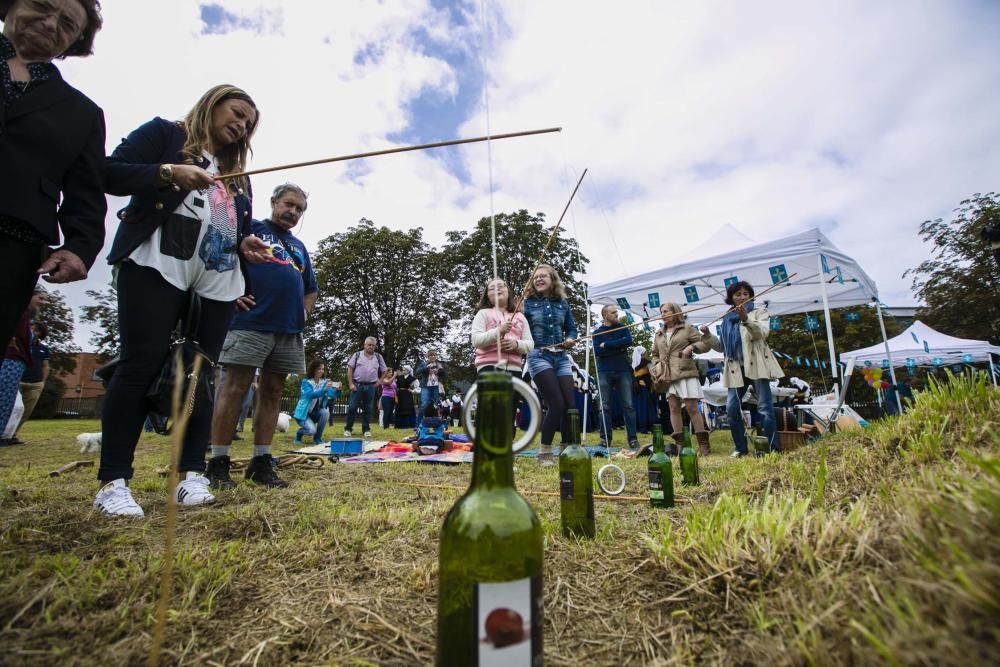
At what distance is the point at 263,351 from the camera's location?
3.05 metres

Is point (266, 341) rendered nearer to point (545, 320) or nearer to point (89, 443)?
point (545, 320)

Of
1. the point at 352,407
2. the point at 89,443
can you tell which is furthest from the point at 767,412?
the point at 89,443

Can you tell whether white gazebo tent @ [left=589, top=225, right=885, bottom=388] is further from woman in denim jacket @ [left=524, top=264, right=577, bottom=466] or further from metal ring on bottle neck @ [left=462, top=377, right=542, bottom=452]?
metal ring on bottle neck @ [left=462, top=377, right=542, bottom=452]

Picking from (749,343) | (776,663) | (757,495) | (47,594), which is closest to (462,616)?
(776,663)

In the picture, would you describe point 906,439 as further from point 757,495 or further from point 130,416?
point 130,416

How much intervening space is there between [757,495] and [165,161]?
127 inches

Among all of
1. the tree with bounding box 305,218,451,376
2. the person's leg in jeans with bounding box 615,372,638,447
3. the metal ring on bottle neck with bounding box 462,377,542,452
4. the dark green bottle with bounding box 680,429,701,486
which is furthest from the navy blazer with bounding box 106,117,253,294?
the tree with bounding box 305,218,451,376

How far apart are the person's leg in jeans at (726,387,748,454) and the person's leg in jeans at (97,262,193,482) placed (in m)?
5.31

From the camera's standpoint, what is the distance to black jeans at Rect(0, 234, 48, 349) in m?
1.62

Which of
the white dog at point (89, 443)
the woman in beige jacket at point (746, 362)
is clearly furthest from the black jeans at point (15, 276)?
the woman in beige jacket at point (746, 362)

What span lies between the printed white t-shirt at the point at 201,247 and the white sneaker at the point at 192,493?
0.96 m

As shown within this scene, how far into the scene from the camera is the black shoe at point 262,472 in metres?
3.09

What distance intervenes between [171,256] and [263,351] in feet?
3.13

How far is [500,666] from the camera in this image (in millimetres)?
768
